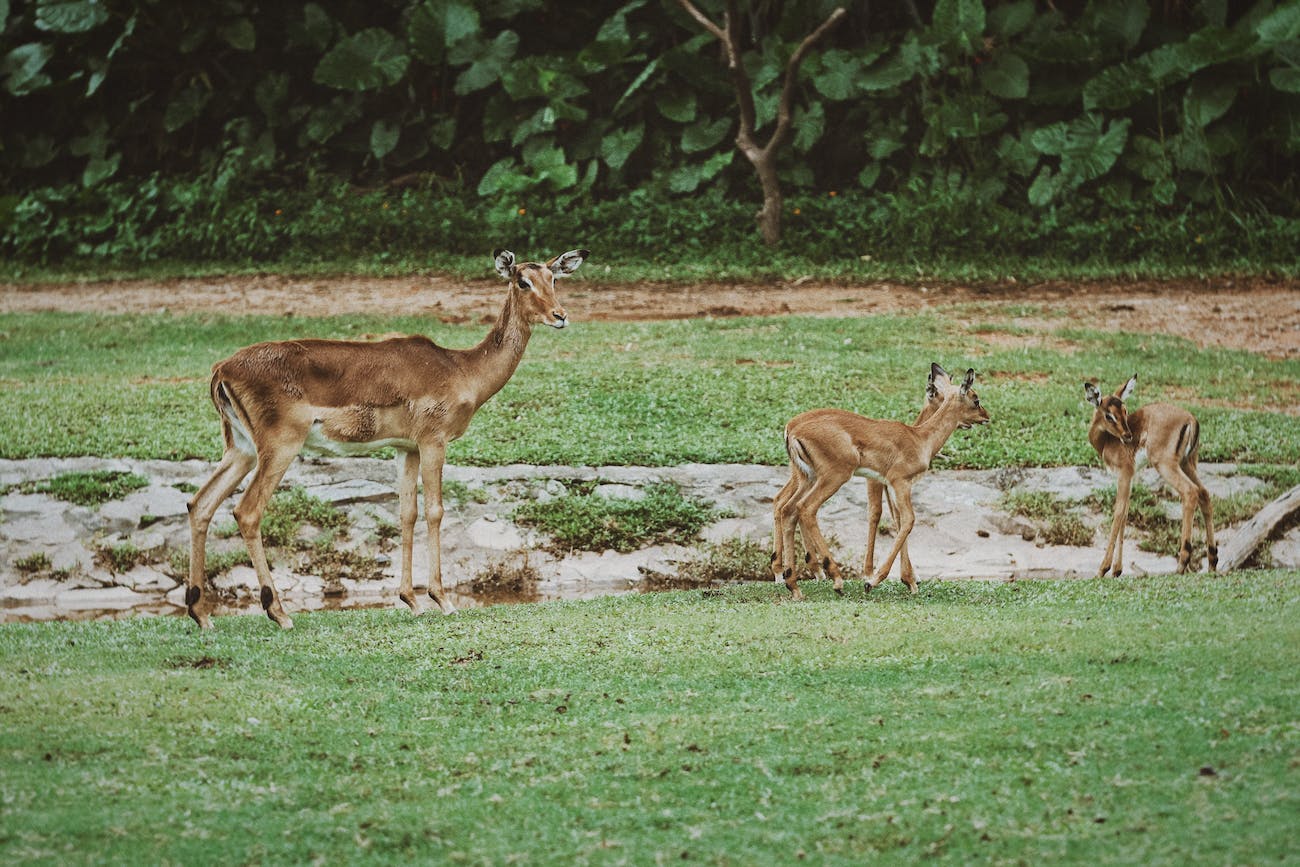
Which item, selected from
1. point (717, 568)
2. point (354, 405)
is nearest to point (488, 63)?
point (717, 568)

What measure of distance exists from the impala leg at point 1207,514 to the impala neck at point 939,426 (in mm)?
1421

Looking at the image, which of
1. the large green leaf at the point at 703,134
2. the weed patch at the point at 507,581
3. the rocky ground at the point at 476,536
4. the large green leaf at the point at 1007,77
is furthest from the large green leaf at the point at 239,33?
the weed patch at the point at 507,581

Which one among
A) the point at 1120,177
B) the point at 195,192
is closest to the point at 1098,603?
the point at 1120,177

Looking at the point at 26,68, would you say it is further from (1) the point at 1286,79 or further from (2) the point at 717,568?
(1) the point at 1286,79

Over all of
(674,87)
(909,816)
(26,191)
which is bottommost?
(909,816)

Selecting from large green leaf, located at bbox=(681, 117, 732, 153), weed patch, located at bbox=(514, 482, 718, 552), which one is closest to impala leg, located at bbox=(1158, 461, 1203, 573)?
weed patch, located at bbox=(514, 482, 718, 552)

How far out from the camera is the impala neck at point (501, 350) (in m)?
8.77

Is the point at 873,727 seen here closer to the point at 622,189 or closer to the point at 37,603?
the point at 37,603

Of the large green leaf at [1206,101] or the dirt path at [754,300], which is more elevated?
the large green leaf at [1206,101]

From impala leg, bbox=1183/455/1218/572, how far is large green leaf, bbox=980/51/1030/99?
35.3ft

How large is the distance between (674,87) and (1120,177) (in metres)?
5.68

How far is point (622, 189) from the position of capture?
20.5 m

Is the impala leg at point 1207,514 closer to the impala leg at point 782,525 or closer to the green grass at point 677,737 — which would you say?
the green grass at point 677,737

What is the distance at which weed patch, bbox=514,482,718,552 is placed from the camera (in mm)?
10039
